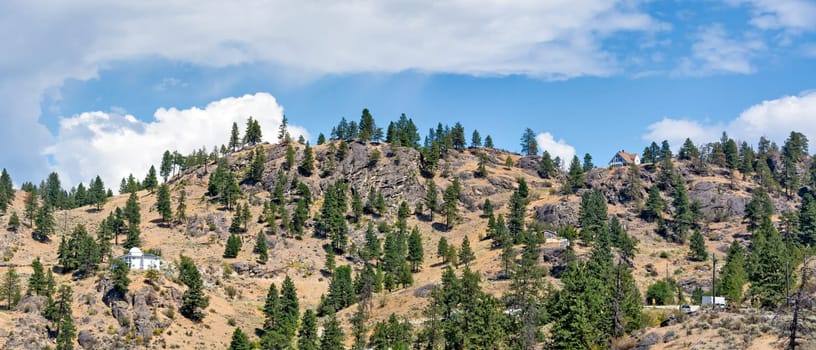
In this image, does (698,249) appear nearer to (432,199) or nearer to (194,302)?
(432,199)

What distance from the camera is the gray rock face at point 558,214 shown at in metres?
170

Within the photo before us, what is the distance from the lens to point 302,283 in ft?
482

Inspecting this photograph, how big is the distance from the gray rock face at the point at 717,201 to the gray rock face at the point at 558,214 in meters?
31.8

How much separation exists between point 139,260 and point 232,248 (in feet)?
74.2

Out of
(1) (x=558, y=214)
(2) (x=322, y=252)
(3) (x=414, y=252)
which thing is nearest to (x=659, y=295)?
(3) (x=414, y=252)

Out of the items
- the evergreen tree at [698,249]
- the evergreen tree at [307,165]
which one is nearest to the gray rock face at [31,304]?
the evergreen tree at [307,165]

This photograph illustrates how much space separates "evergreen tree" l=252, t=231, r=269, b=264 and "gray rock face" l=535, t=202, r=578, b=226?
65.1 meters

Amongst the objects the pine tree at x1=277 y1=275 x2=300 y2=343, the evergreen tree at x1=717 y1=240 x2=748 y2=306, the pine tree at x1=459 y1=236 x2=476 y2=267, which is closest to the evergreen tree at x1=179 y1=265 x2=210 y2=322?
the pine tree at x1=277 y1=275 x2=300 y2=343

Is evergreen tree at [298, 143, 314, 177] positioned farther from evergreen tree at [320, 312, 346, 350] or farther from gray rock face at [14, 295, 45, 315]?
evergreen tree at [320, 312, 346, 350]

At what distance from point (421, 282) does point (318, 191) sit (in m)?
55.0

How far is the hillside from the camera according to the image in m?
108

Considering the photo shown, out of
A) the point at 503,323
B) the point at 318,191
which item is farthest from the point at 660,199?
the point at 503,323

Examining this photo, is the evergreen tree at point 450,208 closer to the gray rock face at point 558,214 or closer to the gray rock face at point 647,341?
the gray rock face at point 558,214

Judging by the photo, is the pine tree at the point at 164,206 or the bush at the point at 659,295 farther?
the pine tree at the point at 164,206
